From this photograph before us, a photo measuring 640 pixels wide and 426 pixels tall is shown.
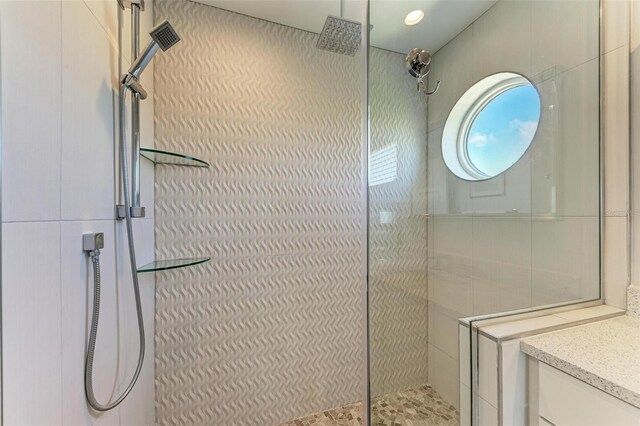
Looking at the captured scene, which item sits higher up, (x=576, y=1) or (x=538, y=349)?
(x=576, y=1)

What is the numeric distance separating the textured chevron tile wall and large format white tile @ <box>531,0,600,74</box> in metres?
0.57

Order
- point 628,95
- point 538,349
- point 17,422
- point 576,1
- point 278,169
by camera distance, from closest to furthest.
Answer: point 17,422 < point 538,349 < point 628,95 < point 576,1 < point 278,169

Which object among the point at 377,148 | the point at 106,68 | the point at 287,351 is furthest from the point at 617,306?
the point at 106,68

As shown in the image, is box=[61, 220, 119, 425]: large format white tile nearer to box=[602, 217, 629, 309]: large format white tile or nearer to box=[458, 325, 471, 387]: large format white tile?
box=[458, 325, 471, 387]: large format white tile

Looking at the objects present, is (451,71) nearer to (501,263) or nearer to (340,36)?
(340,36)

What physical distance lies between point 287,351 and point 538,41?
1.94m

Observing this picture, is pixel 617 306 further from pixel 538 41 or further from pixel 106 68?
pixel 106 68

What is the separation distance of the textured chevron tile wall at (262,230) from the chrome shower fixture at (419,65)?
6cm

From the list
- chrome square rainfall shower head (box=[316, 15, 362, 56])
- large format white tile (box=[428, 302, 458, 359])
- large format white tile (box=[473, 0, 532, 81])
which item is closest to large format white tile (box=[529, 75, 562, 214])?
large format white tile (box=[473, 0, 532, 81])

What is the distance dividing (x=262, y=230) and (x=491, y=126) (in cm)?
131

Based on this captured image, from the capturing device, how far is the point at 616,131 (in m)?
0.98

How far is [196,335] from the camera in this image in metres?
1.34

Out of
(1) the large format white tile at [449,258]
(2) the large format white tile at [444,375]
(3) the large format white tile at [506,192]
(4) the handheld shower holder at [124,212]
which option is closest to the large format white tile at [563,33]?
(3) the large format white tile at [506,192]

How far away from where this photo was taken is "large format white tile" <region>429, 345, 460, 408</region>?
99 cm
